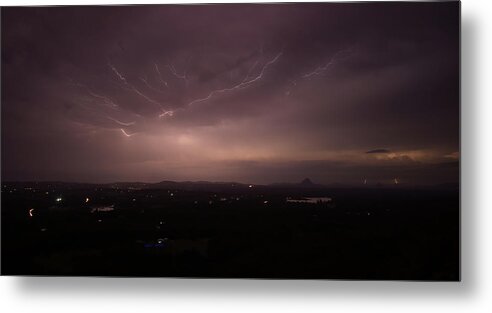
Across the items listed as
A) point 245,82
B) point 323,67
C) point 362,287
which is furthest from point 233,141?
point 362,287

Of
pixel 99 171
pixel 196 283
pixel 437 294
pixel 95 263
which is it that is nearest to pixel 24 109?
pixel 99 171

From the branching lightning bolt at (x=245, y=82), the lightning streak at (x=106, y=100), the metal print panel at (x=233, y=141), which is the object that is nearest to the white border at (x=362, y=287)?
the metal print panel at (x=233, y=141)

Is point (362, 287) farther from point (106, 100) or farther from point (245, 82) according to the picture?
point (106, 100)

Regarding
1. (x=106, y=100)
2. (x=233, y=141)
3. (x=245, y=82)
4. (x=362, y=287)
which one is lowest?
(x=362, y=287)

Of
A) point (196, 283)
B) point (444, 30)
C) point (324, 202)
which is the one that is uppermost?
point (444, 30)

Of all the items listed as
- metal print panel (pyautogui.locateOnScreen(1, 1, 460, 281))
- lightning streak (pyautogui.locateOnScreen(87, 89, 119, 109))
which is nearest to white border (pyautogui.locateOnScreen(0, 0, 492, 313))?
metal print panel (pyautogui.locateOnScreen(1, 1, 460, 281))

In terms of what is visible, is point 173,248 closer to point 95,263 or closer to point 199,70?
point 95,263

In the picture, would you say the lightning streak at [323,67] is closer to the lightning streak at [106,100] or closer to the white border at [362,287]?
the white border at [362,287]
